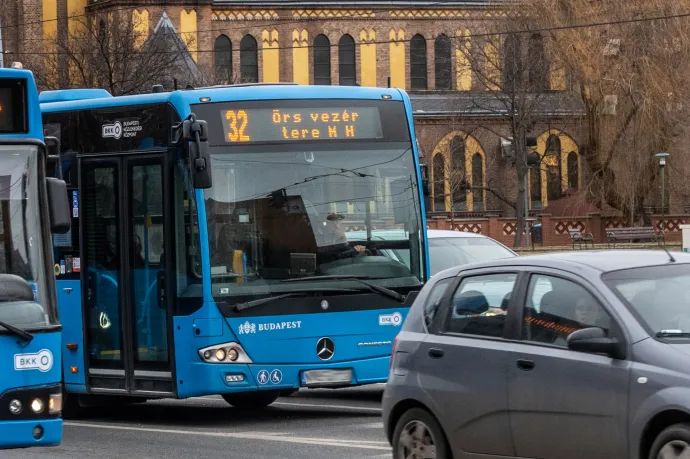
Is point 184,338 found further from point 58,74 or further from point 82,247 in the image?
point 58,74

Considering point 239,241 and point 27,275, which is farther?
point 239,241

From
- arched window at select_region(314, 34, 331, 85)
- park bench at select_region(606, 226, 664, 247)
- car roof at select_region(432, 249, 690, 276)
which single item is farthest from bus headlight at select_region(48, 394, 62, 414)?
arched window at select_region(314, 34, 331, 85)

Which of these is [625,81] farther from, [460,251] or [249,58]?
[249,58]

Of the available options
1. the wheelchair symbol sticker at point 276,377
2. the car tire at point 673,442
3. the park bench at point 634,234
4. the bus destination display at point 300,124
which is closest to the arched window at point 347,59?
the park bench at point 634,234

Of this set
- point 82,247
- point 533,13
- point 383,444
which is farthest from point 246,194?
point 533,13

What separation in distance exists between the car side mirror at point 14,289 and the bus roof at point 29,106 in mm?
1011

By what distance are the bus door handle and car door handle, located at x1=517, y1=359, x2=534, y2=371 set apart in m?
6.22

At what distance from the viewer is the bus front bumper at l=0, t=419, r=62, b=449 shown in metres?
9.02

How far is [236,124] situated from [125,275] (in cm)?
186

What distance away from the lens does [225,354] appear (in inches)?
531

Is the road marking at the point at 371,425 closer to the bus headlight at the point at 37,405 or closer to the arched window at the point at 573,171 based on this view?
the bus headlight at the point at 37,405

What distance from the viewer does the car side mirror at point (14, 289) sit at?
922 centimetres

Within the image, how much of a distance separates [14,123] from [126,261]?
4.71 metres

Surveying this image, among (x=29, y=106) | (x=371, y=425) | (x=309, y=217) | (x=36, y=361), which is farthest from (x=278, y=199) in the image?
(x=36, y=361)
